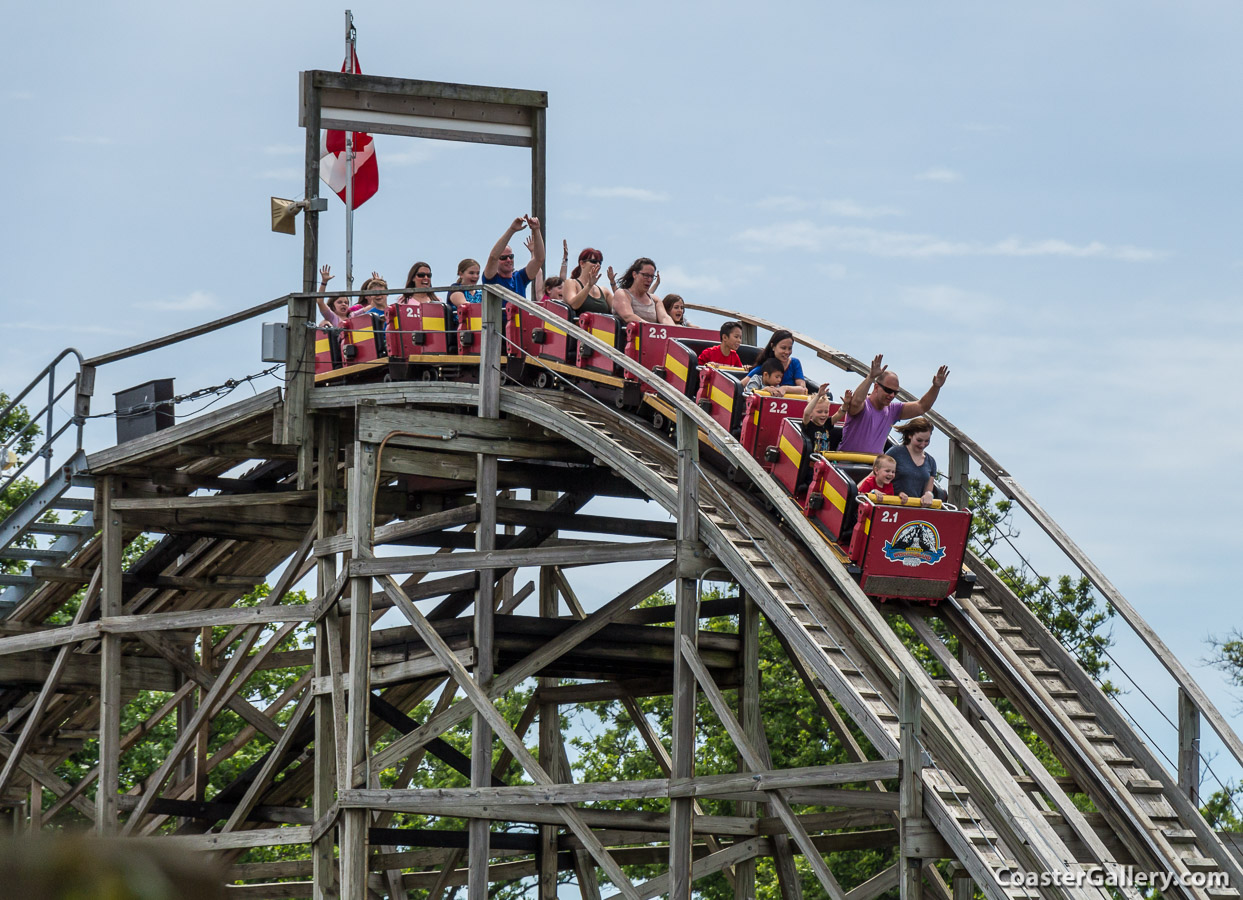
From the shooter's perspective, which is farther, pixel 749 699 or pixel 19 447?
pixel 19 447

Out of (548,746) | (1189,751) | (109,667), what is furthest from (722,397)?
(109,667)

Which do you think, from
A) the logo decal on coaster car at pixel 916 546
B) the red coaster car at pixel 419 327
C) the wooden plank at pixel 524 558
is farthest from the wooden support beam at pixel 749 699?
the logo decal on coaster car at pixel 916 546

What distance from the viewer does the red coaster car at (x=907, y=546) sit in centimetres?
1120

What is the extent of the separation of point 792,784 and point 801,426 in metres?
2.75

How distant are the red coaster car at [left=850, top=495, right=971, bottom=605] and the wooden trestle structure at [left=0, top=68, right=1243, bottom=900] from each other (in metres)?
0.35

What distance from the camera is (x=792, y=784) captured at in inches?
439

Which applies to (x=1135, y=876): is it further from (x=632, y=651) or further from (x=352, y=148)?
(x=352, y=148)

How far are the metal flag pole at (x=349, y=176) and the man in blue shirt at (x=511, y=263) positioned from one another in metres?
2.21

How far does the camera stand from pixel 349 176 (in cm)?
1786

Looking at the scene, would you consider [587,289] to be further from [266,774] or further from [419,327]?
[266,774]

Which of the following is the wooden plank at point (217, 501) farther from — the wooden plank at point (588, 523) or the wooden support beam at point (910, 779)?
the wooden support beam at point (910, 779)

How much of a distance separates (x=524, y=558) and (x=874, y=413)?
9.85 ft

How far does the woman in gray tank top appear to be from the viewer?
15.0 metres

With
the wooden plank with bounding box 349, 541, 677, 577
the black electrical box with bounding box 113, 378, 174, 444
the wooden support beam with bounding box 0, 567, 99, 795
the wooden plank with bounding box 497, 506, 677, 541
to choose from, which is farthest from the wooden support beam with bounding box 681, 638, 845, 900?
the wooden support beam with bounding box 0, 567, 99, 795
